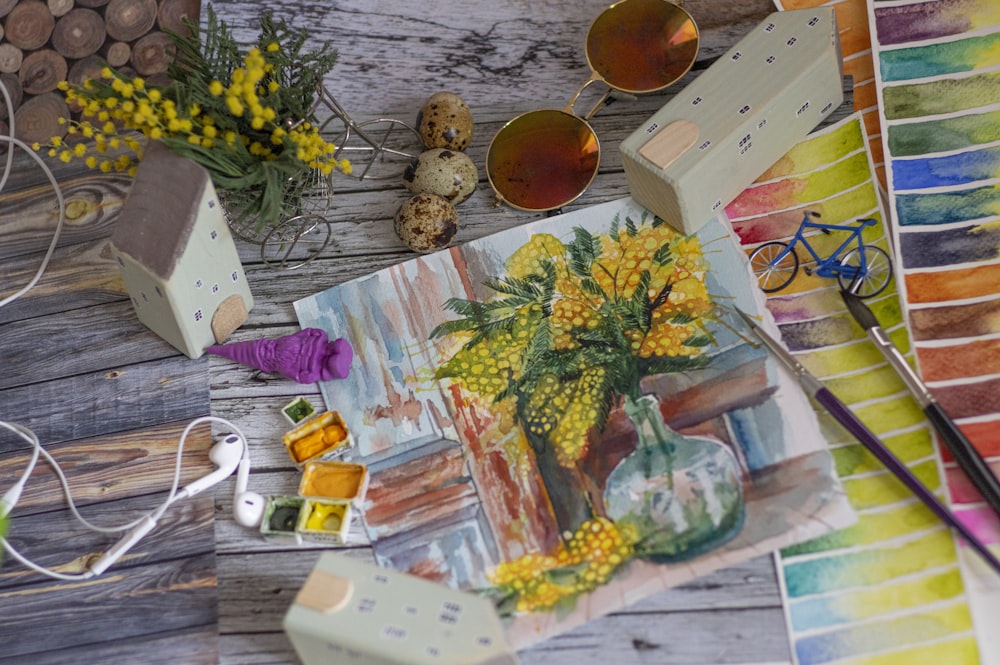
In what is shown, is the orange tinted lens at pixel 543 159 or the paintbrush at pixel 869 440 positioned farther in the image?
the orange tinted lens at pixel 543 159

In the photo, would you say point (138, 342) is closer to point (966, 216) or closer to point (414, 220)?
point (414, 220)

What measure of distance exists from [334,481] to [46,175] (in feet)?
1.92

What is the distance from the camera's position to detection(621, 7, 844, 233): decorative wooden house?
104 centimetres

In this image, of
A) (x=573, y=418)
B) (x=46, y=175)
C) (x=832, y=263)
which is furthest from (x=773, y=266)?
(x=46, y=175)

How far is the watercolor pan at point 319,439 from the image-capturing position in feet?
3.35

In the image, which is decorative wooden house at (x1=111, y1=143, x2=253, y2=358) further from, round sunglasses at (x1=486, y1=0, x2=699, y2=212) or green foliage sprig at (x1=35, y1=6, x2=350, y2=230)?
round sunglasses at (x1=486, y1=0, x2=699, y2=212)

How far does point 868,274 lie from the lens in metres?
1.05

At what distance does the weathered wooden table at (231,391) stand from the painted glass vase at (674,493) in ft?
0.15

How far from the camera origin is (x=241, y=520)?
101 centimetres

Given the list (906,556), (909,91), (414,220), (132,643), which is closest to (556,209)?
Answer: (414,220)

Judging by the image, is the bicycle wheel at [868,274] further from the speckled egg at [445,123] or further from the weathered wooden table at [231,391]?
the speckled egg at [445,123]

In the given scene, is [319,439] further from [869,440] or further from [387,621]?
[869,440]

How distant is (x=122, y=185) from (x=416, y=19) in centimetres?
43

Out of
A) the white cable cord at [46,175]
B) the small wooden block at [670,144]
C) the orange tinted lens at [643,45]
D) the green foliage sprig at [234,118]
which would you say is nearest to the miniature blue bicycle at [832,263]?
the small wooden block at [670,144]
